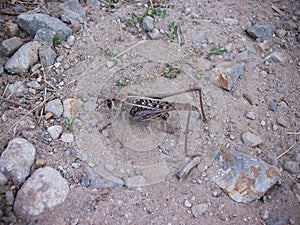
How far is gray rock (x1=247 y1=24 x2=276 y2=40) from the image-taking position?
2584 millimetres

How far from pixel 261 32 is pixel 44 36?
1.60 meters

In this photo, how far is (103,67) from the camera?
7.82 ft

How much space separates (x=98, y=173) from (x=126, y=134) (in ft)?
1.01

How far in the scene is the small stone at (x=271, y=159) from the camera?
2.07m

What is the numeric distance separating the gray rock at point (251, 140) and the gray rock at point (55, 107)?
117cm

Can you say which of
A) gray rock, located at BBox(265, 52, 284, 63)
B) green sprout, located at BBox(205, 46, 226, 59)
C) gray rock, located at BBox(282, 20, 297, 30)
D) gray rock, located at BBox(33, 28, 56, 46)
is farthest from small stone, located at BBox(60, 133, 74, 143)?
gray rock, located at BBox(282, 20, 297, 30)

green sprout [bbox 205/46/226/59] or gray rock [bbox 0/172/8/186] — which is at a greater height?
green sprout [bbox 205/46/226/59]

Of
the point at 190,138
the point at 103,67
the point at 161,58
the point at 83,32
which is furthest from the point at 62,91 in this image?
the point at 190,138

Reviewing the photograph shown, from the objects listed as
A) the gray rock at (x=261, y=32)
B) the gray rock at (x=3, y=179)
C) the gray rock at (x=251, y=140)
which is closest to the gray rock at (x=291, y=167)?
the gray rock at (x=251, y=140)

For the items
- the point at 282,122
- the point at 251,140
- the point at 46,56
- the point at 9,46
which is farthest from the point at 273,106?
the point at 9,46

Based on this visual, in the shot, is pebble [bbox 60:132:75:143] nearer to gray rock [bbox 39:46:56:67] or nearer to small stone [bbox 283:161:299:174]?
gray rock [bbox 39:46:56:67]

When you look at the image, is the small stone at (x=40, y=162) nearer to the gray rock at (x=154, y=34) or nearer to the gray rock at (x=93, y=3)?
the gray rock at (x=154, y=34)

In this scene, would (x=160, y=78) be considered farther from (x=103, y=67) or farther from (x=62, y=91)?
(x=62, y=91)

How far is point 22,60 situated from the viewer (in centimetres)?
231
